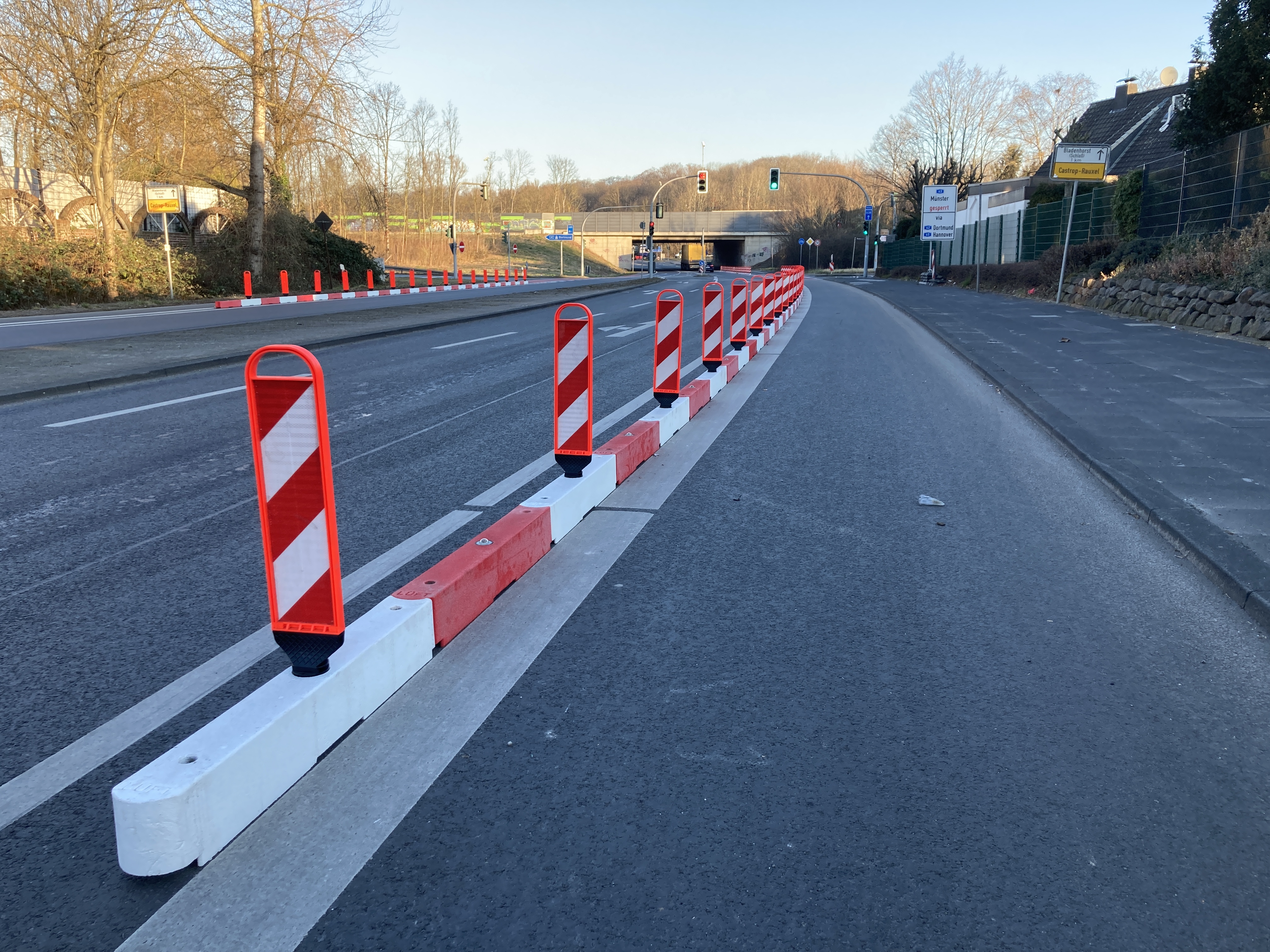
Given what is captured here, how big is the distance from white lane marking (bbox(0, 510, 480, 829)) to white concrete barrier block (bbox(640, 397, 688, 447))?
11.6 feet

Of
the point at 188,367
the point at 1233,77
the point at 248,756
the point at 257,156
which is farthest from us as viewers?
the point at 257,156

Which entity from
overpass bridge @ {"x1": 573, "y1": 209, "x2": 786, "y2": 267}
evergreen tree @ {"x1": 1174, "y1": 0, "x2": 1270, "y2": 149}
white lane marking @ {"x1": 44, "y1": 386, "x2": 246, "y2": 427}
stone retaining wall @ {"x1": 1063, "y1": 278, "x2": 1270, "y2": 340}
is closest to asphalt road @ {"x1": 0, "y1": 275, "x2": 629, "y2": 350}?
white lane marking @ {"x1": 44, "y1": 386, "x2": 246, "y2": 427}

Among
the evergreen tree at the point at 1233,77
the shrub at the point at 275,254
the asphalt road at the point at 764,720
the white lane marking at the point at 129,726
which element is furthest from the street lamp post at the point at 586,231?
the white lane marking at the point at 129,726

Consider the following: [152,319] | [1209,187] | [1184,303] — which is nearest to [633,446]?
[1184,303]

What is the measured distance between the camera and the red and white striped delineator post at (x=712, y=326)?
396 inches

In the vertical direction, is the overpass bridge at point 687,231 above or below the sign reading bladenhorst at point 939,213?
above

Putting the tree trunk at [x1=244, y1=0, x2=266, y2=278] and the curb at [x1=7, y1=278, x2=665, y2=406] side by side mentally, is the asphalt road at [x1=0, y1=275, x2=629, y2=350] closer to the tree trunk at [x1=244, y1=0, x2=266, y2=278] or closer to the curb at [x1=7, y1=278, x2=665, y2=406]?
the curb at [x1=7, y1=278, x2=665, y2=406]

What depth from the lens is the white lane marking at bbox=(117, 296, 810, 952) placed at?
2.12m

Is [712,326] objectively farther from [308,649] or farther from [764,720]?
[308,649]

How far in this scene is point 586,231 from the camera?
4532 inches

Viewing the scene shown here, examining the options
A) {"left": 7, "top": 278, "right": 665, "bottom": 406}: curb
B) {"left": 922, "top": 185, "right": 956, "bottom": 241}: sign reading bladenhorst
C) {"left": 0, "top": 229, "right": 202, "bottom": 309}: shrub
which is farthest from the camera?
{"left": 922, "top": 185, "right": 956, "bottom": 241}: sign reading bladenhorst

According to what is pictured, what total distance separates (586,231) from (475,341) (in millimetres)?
103241

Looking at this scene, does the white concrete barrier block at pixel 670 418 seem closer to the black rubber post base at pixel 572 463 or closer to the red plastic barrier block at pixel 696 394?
the red plastic barrier block at pixel 696 394

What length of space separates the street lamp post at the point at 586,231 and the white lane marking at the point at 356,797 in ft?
206
